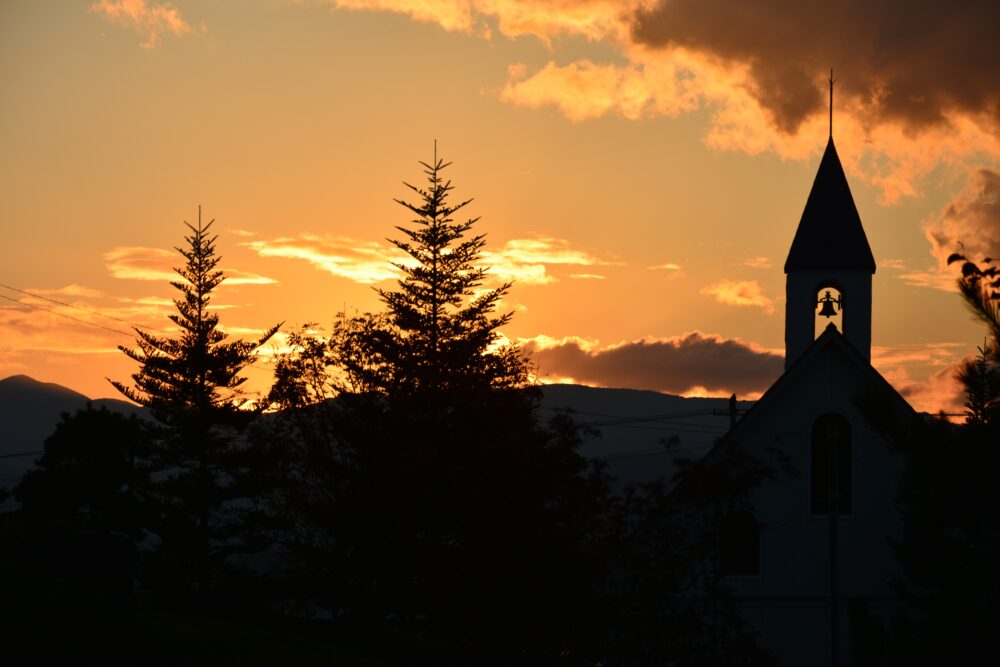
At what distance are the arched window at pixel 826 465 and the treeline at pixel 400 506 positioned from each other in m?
6.52

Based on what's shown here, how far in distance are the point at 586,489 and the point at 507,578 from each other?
2.15 meters

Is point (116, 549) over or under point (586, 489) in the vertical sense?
under

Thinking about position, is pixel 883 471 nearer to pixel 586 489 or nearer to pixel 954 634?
pixel 586 489

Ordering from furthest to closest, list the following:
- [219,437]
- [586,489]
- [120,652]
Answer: [219,437]
[586,489]
[120,652]

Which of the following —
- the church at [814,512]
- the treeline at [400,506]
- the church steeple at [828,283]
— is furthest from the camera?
the church steeple at [828,283]

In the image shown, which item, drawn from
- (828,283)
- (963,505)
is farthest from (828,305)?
(963,505)

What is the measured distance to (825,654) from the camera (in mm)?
30859

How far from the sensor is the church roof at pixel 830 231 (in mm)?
36812

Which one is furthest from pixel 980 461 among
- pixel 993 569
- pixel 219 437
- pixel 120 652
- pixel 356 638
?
pixel 219 437

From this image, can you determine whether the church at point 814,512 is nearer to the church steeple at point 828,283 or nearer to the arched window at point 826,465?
the arched window at point 826,465

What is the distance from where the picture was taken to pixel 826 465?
105ft

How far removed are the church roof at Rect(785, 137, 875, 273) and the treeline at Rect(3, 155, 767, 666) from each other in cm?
991

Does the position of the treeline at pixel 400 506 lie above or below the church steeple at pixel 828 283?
below

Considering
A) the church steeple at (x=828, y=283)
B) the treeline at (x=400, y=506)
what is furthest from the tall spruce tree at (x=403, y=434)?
the church steeple at (x=828, y=283)
